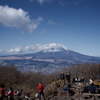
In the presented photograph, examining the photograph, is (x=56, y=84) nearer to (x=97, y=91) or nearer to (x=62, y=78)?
(x=62, y=78)

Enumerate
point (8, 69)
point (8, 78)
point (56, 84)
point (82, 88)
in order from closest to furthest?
point (82, 88), point (56, 84), point (8, 78), point (8, 69)

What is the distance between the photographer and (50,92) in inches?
1112

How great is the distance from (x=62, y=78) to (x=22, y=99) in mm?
10416

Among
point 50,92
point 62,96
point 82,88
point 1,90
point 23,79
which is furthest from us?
point 23,79

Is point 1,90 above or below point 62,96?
above

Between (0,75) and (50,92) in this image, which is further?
(0,75)

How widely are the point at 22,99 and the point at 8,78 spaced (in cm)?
3304

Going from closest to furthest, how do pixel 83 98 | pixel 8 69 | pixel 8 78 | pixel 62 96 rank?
pixel 83 98
pixel 62 96
pixel 8 78
pixel 8 69

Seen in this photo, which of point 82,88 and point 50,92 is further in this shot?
point 50,92

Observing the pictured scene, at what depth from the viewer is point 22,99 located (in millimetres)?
23875

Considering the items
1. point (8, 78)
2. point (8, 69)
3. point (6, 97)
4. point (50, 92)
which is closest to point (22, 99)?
point (6, 97)

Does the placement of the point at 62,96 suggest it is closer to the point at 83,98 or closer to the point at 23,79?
the point at 83,98

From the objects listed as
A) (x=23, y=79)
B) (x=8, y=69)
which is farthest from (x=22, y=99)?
(x=8, y=69)

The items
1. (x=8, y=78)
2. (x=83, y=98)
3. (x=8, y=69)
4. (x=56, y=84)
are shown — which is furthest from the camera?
(x=8, y=69)
